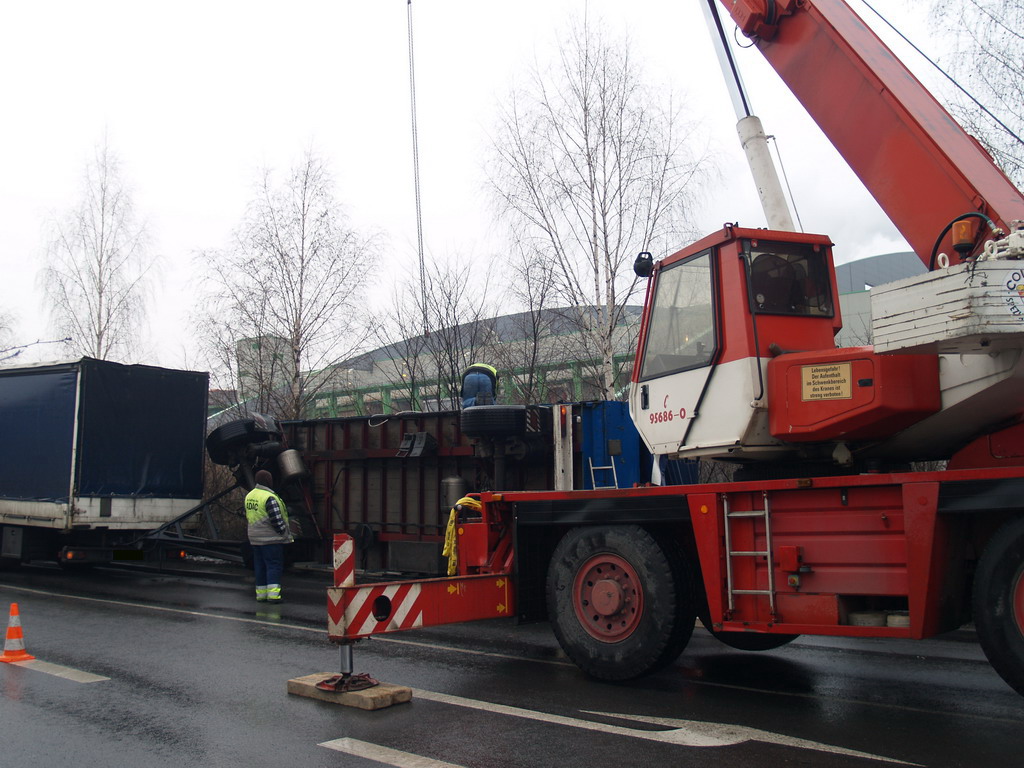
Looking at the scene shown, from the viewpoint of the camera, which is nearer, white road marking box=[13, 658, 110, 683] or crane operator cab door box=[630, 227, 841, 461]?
crane operator cab door box=[630, 227, 841, 461]

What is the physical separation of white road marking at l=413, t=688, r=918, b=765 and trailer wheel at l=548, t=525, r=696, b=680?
717 mm

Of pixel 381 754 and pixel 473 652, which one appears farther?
pixel 473 652

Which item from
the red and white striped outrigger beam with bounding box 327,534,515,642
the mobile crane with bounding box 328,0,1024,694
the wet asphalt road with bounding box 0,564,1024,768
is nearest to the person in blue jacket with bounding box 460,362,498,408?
the wet asphalt road with bounding box 0,564,1024,768

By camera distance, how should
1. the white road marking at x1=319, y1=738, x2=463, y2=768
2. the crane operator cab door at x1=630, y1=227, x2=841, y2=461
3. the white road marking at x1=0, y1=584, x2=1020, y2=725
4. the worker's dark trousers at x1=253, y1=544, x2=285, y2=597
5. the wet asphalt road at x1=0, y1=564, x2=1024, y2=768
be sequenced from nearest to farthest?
1. the white road marking at x1=319, y1=738, x2=463, y2=768
2. the wet asphalt road at x1=0, y1=564, x2=1024, y2=768
3. the white road marking at x1=0, y1=584, x2=1020, y2=725
4. the crane operator cab door at x1=630, y1=227, x2=841, y2=461
5. the worker's dark trousers at x1=253, y1=544, x2=285, y2=597

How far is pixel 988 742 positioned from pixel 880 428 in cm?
188

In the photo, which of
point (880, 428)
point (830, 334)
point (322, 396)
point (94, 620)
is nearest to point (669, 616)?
point (880, 428)

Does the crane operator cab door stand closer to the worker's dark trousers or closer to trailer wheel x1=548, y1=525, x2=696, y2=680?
trailer wheel x1=548, y1=525, x2=696, y2=680

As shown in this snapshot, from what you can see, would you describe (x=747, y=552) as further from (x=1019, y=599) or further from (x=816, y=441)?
(x=1019, y=599)

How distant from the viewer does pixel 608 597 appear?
639cm

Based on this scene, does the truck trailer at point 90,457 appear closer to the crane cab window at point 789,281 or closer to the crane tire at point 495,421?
the crane tire at point 495,421

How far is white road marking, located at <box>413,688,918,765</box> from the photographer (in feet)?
15.9

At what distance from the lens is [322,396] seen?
2395cm

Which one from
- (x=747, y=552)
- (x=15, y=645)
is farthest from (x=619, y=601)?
(x=15, y=645)

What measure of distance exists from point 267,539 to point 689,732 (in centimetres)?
741
